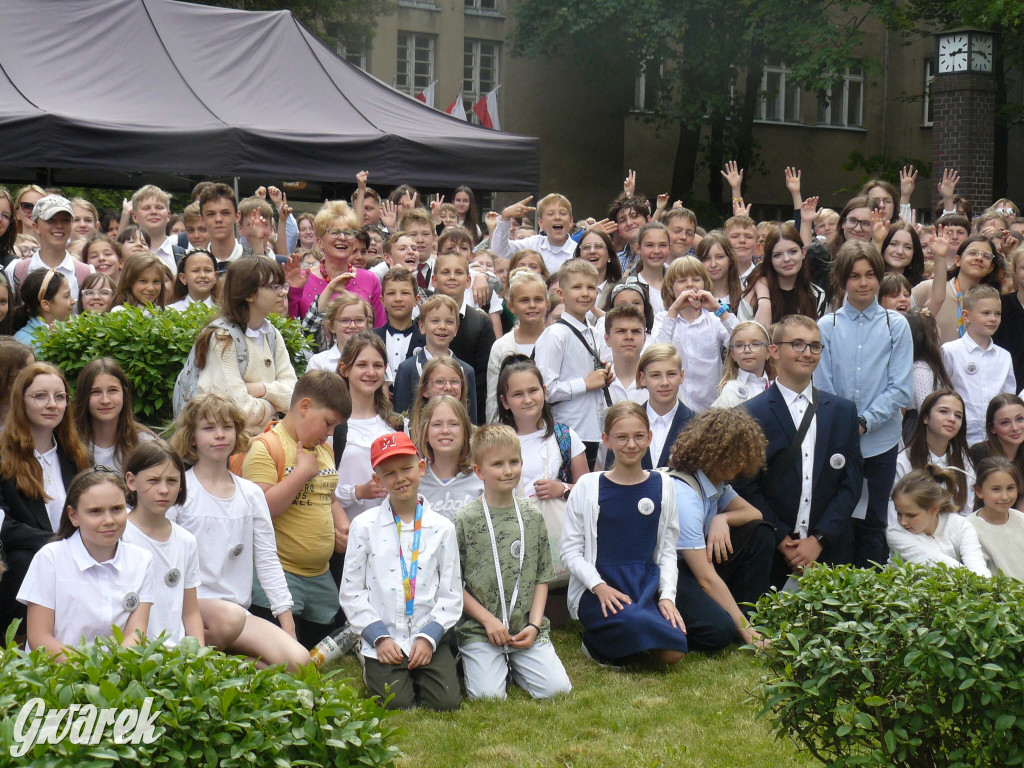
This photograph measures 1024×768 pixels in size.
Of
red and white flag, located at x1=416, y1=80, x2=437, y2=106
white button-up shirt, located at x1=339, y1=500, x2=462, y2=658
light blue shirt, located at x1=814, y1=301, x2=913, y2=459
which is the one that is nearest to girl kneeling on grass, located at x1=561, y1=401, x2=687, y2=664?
white button-up shirt, located at x1=339, y1=500, x2=462, y2=658

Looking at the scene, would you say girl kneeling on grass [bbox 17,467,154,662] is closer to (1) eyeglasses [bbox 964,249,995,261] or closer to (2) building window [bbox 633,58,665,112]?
(1) eyeglasses [bbox 964,249,995,261]

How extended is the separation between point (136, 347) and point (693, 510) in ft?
10.2

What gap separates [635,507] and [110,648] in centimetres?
351

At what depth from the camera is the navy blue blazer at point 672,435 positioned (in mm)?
6770

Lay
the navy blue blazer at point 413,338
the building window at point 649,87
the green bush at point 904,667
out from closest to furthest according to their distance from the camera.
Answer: the green bush at point 904,667 → the navy blue blazer at point 413,338 → the building window at point 649,87

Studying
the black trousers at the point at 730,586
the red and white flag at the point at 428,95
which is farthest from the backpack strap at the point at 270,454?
the red and white flag at the point at 428,95

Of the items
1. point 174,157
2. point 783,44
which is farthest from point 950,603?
point 783,44

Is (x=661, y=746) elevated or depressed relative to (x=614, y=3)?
depressed

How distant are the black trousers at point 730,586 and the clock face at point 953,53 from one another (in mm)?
13893

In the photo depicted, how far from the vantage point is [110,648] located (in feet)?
10.0

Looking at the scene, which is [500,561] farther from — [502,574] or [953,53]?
[953,53]

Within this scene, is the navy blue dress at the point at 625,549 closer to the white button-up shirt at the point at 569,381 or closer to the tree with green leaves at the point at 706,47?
the white button-up shirt at the point at 569,381

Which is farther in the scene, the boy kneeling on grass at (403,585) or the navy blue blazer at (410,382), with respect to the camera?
the navy blue blazer at (410,382)

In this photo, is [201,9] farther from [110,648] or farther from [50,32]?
[110,648]
